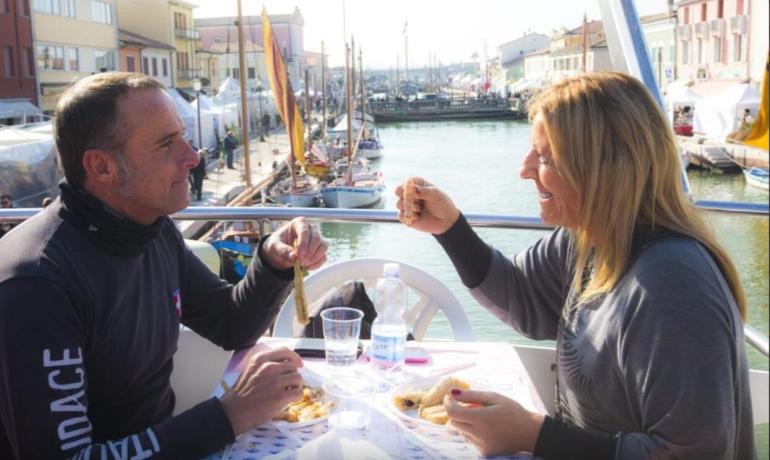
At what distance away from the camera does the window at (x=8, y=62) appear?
30709 millimetres

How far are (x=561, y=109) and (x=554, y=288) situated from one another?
654mm

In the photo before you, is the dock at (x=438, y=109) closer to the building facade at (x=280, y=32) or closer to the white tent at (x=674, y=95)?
the building facade at (x=280, y=32)

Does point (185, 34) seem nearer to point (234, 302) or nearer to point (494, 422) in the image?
point (234, 302)

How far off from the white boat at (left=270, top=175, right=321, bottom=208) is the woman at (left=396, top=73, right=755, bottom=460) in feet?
86.4

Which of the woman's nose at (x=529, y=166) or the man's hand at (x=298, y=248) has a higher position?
the woman's nose at (x=529, y=166)

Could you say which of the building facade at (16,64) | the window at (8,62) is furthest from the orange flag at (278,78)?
the window at (8,62)

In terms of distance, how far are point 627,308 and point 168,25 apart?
51389mm

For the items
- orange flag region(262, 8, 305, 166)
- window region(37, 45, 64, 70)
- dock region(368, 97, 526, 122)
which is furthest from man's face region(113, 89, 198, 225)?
dock region(368, 97, 526, 122)

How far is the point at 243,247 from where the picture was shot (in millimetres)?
16188

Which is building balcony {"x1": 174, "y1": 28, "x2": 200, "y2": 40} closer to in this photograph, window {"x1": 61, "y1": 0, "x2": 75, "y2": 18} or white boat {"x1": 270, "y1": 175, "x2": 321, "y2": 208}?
window {"x1": 61, "y1": 0, "x2": 75, "y2": 18}

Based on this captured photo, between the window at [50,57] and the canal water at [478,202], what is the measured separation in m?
15.6

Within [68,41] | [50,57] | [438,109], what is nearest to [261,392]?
[50,57]

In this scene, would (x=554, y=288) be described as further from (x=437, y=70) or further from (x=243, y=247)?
(x=437, y=70)

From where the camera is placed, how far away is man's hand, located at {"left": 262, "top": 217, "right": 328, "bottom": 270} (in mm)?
2039
